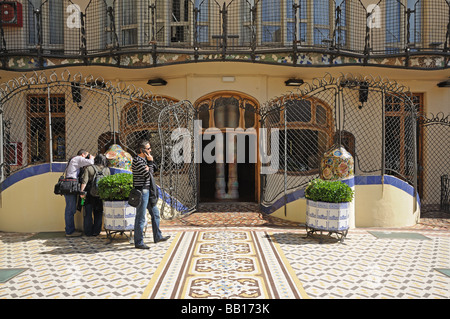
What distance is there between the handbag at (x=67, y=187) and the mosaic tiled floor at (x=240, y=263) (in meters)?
0.88

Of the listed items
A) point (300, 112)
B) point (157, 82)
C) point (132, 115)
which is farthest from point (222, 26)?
point (132, 115)

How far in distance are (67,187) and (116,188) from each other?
3.54 feet

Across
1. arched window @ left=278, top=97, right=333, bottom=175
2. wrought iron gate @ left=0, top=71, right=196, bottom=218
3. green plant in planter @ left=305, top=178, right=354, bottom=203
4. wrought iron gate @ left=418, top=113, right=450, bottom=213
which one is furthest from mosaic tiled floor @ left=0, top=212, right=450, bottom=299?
wrought iron gate @ left=0, top=71, right=196, bottom=218

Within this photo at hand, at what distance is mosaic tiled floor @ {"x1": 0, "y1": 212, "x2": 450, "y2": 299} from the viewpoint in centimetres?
407

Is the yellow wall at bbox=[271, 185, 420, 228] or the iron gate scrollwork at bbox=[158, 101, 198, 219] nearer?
the yellow wall at bbox=[271, 185, 420, 228]

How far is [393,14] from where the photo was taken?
33.6ft

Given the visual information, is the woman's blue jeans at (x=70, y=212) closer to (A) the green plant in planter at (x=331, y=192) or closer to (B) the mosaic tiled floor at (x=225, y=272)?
(B) the mosaic tiled floor at (x=225, y=272)

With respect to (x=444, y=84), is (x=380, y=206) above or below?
below

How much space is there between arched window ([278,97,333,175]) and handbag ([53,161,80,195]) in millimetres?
5770

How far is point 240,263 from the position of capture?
502 cm

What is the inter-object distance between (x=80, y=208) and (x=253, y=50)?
5631 mm

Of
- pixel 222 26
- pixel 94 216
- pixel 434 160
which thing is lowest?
pixel 94 216

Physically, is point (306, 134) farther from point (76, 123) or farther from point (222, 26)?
point (76, 123)

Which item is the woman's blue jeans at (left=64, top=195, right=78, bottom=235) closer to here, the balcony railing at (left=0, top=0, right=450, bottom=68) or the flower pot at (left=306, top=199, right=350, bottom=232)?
the balcony railing at (left=0, top=0, right=450, bottom=68)
